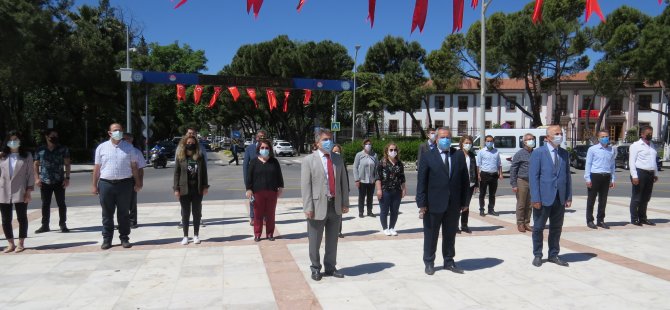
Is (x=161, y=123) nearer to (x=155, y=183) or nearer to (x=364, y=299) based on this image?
(x=155, y=183)

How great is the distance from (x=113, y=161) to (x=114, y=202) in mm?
599

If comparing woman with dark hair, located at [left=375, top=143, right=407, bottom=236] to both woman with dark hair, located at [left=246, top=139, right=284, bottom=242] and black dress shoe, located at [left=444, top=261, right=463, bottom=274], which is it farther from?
black dress shoe, located at [left=444, top=261, right=463, bottom=274]

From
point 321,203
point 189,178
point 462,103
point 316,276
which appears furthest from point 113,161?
point 462,103

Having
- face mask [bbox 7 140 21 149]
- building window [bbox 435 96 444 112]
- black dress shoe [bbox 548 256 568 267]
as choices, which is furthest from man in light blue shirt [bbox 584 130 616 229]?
building window [bbox 435 96 444 112]

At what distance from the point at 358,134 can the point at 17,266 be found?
2024 inches

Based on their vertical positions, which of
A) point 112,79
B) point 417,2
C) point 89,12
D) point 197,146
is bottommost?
point 197,146

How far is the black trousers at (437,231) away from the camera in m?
5.98

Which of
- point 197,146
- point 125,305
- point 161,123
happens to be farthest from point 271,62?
point 125,305

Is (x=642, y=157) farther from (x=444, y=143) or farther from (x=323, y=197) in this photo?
(x=323, y=197)

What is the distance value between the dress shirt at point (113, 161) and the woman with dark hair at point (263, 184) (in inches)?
70.0

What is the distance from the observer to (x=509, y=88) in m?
60.0

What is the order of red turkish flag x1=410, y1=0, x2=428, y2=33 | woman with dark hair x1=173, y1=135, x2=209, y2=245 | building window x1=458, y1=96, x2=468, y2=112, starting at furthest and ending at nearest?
building window x1=458, y1=96, x2=468, y2=112 < woman with dark hair x1=173, y1=135, x2=209, y2=245 < red turkish flag x1=410, y1=0, x2=428, y2=33

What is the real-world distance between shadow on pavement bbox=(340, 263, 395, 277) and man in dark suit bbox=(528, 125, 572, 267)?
6.26 feet

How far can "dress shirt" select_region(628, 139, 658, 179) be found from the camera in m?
9.23
